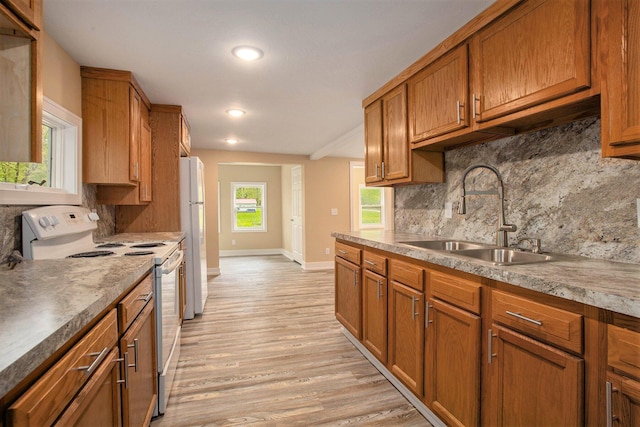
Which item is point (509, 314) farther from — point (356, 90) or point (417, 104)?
point (356, 90)

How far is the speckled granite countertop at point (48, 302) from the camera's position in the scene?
25.9 inches

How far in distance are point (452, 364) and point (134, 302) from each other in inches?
59.4

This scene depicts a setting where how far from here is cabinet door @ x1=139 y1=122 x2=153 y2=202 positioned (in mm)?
3033

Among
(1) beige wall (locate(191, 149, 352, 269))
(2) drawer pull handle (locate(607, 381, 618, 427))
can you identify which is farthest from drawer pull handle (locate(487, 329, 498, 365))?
(1) beige wall (locate(191, 149, 352, 269))

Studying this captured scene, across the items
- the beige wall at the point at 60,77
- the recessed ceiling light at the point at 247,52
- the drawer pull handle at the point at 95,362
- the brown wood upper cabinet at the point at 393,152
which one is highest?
the recessed ceiling light at the point at 247,52

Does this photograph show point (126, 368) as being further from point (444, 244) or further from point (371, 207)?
point (371, 207)

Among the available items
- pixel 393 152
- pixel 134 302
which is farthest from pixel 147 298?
pixel 393 152

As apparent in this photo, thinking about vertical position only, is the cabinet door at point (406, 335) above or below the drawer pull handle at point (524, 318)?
below

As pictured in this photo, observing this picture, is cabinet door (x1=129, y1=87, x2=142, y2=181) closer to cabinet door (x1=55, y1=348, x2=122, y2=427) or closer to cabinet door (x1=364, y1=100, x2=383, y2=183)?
cabinet door (x1=55, y1=348, x2=122, y2=427)

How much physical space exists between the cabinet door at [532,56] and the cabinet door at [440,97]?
103 millimetres

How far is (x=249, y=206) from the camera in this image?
27.0 ft

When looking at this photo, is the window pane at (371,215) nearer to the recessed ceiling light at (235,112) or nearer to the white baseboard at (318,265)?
the white baseboard at (318,265)

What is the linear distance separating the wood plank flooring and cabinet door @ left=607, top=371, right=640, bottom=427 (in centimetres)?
107

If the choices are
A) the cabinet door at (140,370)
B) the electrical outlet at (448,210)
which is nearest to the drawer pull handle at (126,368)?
the cabinet door at (140,370)
